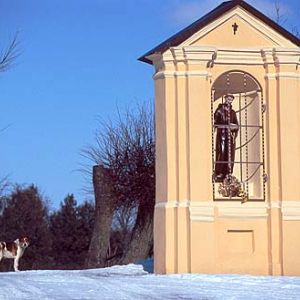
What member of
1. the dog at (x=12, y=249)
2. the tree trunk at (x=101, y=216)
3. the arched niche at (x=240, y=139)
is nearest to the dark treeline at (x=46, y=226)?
the tree trunk at (x=101, y=216)

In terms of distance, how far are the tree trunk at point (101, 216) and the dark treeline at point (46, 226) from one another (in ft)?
44.4

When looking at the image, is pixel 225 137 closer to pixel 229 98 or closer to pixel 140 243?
pixel 229 98

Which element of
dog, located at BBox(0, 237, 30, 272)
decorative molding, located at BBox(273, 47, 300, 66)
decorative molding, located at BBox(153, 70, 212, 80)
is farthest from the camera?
dog, located at BBox(0, 237, 30, 272)

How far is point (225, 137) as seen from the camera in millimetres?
17656

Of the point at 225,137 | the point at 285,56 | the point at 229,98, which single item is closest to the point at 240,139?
the point at 225,137

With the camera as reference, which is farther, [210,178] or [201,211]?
[210,178]

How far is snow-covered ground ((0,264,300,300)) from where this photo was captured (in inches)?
506

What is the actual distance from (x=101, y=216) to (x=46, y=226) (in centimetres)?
1821

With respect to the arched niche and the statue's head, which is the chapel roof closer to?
the arched niche

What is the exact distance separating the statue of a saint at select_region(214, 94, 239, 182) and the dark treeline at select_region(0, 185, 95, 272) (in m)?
22.1

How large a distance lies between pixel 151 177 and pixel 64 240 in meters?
16.7

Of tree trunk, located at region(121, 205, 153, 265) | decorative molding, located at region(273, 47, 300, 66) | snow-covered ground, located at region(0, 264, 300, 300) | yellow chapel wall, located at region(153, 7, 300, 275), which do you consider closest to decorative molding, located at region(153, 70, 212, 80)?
yellow chapel wall, located at region(153, 7, 300, 275)

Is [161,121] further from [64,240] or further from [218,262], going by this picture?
[64,240]

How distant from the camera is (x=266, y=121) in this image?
17.3m
